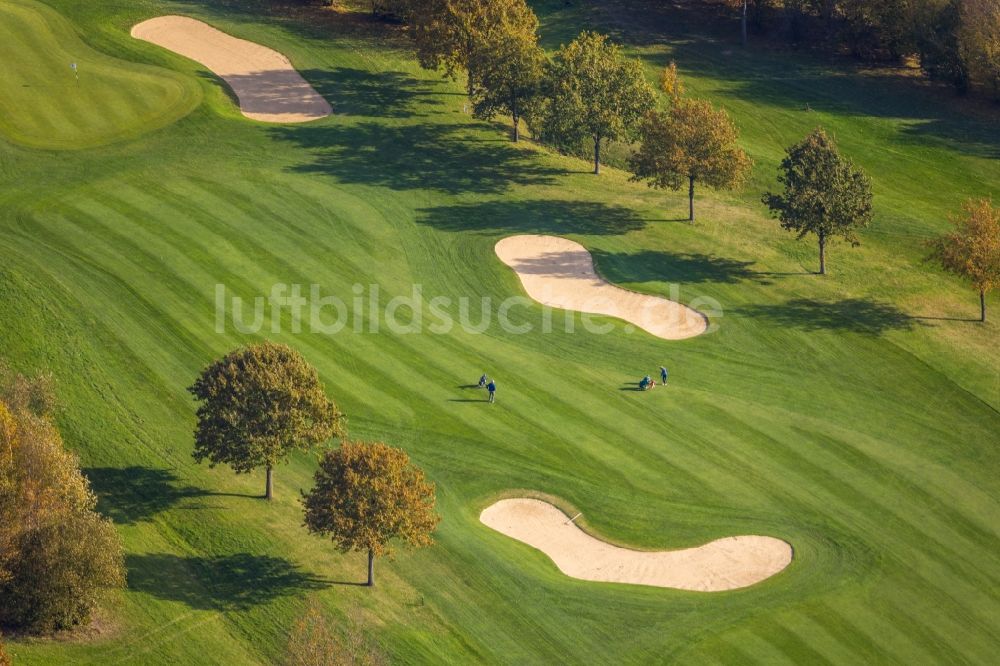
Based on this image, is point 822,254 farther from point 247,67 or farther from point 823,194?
point 247,67

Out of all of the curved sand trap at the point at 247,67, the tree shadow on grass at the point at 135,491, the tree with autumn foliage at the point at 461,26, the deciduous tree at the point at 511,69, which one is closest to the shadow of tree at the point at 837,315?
the deciduous tree at the point at 511,69

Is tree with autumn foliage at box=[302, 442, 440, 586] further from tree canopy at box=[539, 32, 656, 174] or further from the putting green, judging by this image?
the putting green

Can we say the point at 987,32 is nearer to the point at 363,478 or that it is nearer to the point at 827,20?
the point at 827,20

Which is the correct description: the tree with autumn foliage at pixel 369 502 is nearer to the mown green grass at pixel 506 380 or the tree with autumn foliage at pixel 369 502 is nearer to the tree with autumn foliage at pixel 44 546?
the mown green grass at pixel 506 380

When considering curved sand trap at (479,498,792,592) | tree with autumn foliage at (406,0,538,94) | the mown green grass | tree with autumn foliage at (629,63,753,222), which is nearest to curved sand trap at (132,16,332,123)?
the mown green grass

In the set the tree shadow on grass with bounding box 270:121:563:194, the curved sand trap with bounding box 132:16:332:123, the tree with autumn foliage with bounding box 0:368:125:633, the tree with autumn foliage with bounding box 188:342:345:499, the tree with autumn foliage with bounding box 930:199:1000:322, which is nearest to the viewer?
the tree with autumn foliage with bounding box 0:368:125:633

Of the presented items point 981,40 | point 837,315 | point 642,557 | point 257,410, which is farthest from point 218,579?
point 981,40

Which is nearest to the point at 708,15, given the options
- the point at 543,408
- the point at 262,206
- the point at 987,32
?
the point at 987,32
